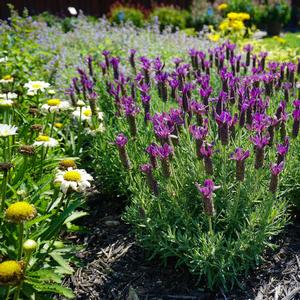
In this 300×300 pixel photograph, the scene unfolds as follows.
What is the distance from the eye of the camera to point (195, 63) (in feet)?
15.8

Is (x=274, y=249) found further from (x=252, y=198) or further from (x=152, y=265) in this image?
(x=152, y=265)

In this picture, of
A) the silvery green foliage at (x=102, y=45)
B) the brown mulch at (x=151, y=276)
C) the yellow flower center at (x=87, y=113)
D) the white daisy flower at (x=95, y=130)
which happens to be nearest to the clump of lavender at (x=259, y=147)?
the brown mulch at (x=151, y=276)

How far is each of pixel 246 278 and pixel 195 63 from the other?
256cm

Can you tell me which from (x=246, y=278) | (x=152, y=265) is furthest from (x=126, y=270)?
(x=246, y=278)

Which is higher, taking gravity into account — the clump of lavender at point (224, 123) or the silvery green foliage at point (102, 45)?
the clump of lavender at point (224, 123)

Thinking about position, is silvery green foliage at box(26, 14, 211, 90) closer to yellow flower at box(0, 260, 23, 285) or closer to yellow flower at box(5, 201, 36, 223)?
yellow flower at box(5, 201, 36, 223)

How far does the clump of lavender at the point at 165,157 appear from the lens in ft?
8.81

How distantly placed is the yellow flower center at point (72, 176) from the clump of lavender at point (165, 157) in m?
0.49

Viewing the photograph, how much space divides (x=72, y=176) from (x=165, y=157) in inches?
21.6

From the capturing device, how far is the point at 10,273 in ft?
6.49

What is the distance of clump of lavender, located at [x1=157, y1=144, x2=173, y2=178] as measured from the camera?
8.81 feet

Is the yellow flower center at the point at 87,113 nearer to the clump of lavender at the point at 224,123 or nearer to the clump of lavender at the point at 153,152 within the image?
the clump of lavender at the point at 153,152

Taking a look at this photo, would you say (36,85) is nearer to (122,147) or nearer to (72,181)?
(122,147)

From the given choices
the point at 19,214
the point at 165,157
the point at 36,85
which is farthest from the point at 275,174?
the point at 36,85
